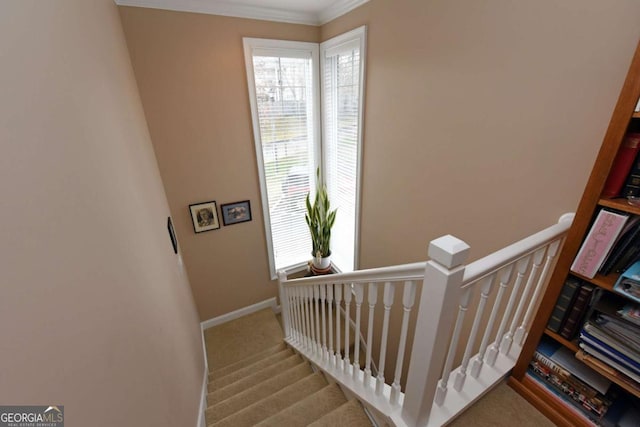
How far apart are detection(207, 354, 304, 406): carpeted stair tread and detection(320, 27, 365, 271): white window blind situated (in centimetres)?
119

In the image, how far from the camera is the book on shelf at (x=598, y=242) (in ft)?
2.80

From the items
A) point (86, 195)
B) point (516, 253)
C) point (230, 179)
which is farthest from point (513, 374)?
point (230, 179)

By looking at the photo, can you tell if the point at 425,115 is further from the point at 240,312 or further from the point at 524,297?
the point at 240,312

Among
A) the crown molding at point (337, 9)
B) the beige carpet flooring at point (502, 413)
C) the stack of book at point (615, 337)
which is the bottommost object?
the beige carpet flooring at point (502, 413)

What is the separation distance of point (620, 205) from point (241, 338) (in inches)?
135

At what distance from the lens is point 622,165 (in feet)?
2.78

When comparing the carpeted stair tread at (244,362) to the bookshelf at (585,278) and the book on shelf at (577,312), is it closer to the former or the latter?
the bookshelf at (585,278)

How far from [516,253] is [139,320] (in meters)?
1.43

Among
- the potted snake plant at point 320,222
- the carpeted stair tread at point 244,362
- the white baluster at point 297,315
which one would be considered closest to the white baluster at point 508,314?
the white baluster at point 297,315

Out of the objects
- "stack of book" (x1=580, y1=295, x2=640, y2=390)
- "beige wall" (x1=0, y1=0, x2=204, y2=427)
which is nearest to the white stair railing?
"stack of book" (x1=580, y1=295, x2=640, y2=390)

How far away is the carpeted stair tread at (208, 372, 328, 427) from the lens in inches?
67.6

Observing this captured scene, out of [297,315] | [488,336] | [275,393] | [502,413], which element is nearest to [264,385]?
[275,393]

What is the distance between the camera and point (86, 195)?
0.79 m

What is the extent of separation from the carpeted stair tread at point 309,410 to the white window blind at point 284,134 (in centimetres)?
192
